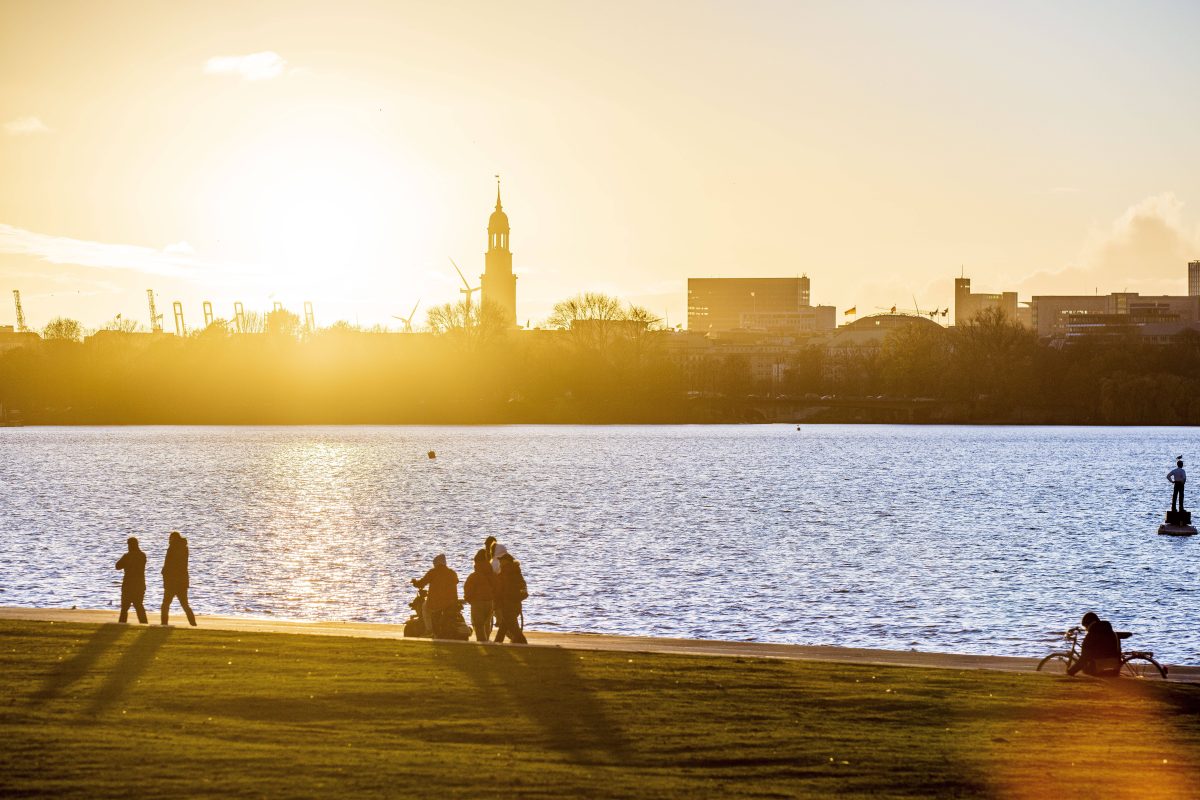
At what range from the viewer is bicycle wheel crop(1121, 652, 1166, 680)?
27.0 meters

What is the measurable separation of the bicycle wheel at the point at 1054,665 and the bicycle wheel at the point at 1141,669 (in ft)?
3.43

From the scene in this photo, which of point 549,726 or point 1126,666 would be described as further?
point 1126,666

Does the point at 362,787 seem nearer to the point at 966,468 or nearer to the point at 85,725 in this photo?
the point at 85,725

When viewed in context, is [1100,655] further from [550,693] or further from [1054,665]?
[550,693]

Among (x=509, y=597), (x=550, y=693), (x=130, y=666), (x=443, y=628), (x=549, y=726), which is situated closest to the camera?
(x=549, y=726)

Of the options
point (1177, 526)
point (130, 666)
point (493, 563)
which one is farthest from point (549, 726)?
point (1177, 526)

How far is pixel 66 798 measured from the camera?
16.9 metres

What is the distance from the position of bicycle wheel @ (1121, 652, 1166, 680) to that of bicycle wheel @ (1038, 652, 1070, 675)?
1045 mm

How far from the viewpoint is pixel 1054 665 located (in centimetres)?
2994

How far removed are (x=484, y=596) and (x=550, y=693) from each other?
718 centimetres

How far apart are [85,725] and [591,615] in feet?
77.4

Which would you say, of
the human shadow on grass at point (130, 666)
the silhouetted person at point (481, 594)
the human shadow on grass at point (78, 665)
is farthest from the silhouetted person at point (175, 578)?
the silhouetted person at point (481, 594)

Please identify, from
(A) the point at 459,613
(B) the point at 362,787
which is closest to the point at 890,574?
(A) the point at 459,613

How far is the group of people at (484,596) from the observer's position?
3031 centimetres
